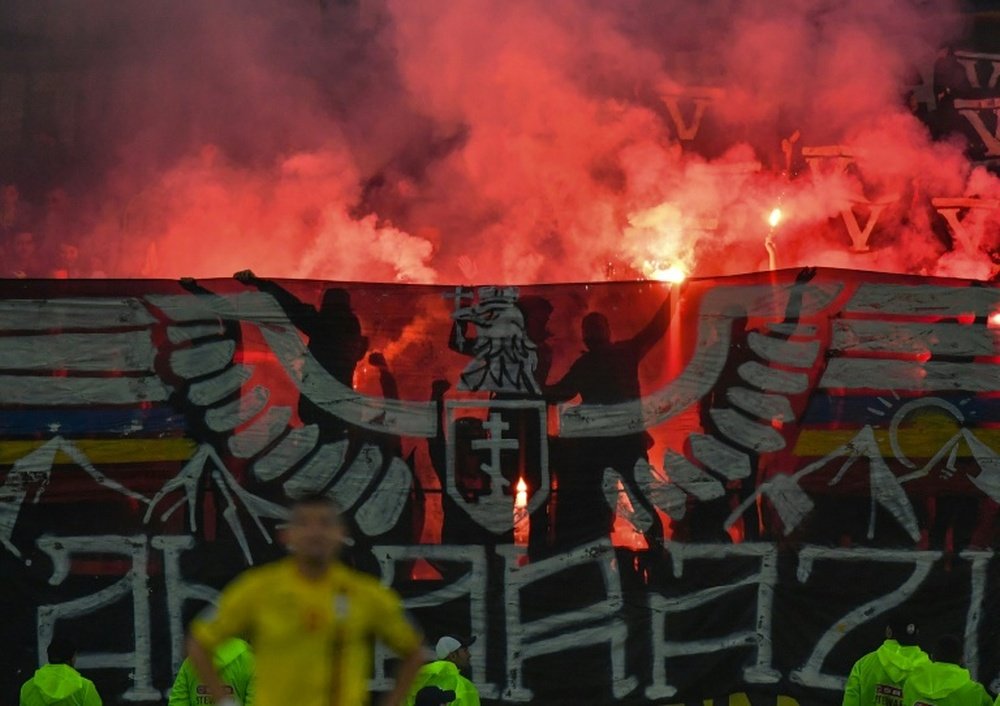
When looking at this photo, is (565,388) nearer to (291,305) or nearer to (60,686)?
(291,305)

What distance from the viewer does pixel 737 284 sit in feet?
20.5

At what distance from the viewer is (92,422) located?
20.1 feet

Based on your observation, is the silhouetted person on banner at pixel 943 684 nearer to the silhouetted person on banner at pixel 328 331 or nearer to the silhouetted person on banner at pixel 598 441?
the silhouetted person on banner at pixel 598 441

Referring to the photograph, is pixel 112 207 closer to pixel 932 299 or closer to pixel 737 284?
pixel 737 284

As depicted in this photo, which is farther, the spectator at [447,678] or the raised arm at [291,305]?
the raised arm at [291,305]

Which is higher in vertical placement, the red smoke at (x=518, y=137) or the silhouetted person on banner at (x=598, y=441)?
the red smoke at (x=518, y=137)

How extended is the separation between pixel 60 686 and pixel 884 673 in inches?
150

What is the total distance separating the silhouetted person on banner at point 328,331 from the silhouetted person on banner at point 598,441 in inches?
41.0

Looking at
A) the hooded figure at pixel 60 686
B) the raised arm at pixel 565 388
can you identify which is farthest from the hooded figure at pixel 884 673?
the hooded figure at pixel 60 686

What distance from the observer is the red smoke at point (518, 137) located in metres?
10.1

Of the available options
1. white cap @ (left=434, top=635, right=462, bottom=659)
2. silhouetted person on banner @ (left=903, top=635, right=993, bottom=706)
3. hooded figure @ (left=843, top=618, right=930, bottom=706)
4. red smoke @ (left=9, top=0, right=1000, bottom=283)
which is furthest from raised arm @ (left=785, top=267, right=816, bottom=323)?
red smoke @ (left=9, top=0, right=1000, bottom=283)

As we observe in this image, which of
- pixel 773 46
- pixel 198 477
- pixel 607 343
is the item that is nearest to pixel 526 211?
pixel 773 46

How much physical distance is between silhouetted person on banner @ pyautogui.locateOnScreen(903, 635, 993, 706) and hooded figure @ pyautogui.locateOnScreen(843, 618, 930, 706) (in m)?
0.05

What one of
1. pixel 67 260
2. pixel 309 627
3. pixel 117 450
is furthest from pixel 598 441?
pixel 67 260
